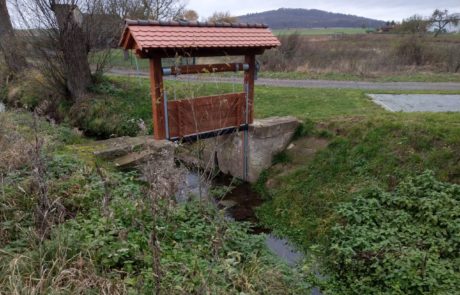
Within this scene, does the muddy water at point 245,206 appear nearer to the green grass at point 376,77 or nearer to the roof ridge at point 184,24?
the roof ridge at point 184,24

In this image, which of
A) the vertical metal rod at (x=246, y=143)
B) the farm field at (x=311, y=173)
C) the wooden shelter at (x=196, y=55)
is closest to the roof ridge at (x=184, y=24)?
the wooden shelter at (x=196, y=55)

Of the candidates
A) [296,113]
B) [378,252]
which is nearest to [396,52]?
[296,113]

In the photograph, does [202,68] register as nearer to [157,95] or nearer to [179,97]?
[157,95]

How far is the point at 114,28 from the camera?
13.6 m

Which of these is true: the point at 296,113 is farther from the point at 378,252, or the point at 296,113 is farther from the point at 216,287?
the point at 216,287

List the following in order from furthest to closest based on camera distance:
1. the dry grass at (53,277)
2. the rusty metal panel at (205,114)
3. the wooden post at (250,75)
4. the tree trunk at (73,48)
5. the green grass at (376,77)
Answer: the green grass at (376,77)
the tree trunk at (73,48)
the wooden post at (250,75)
the rusty metal panel at (205,114)
the dry grass at (53,277)

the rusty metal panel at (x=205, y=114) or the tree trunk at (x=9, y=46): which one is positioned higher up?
the tree trunk at (x=9, y=46)

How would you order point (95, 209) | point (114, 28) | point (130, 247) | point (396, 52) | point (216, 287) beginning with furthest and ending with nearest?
point (396, 52) → point (114, 28) → point (95, 209) → point (130, 247) → point (216, 287)

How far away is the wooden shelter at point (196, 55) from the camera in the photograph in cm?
677

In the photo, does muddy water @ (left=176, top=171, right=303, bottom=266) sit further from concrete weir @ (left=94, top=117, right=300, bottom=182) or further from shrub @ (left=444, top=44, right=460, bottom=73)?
shrub @ (left=444, top=44, right=460, bottom=73)

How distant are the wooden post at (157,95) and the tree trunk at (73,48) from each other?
19.8ft

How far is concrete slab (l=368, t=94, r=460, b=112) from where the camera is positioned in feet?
36.1

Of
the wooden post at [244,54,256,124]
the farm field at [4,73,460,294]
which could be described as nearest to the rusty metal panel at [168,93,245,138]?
the wooden post at [244,54,256,124]

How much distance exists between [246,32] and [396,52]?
59.4 ft
